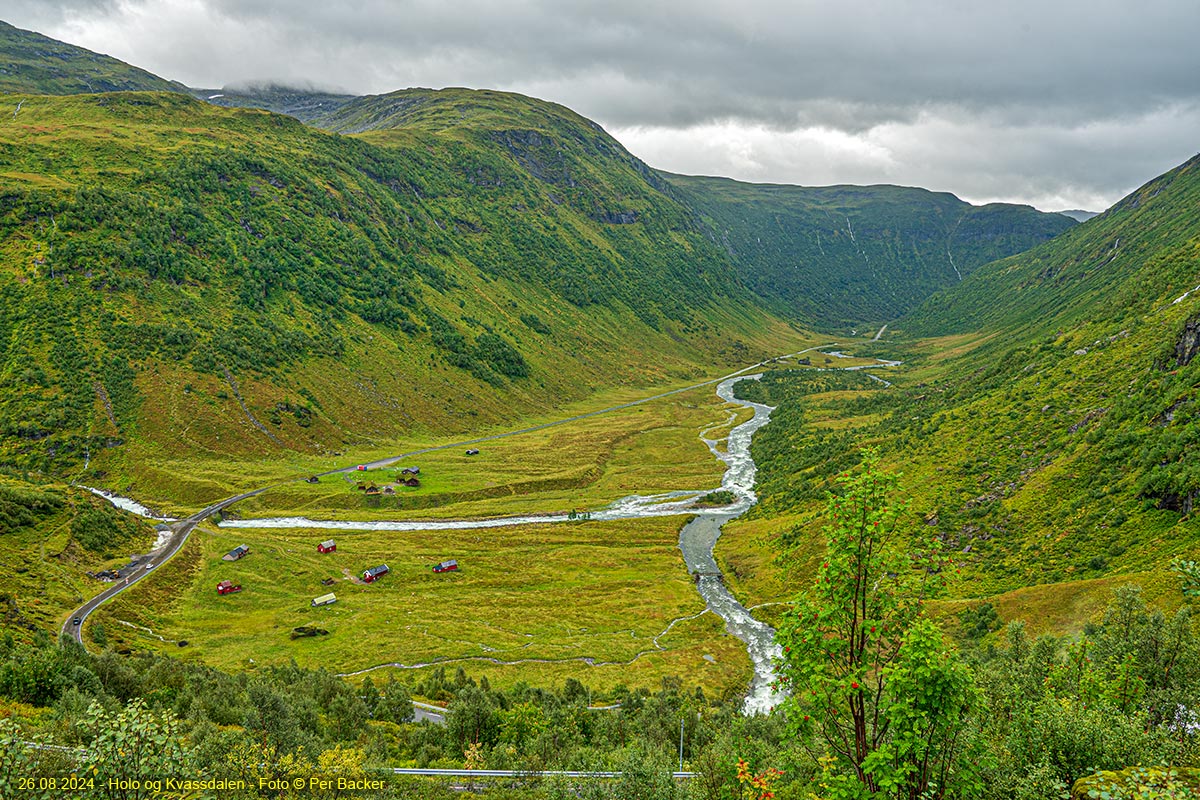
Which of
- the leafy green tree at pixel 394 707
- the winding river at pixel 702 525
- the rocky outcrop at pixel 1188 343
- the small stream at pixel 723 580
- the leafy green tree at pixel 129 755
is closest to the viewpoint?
the leafy green tree at pixel 129 755

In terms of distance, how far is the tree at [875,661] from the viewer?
38.5 ft

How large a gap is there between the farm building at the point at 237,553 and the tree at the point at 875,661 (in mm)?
105299

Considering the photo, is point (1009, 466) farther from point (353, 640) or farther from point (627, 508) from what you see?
point (353, 640)

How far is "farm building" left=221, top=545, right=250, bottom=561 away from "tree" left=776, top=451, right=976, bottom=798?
105 meters

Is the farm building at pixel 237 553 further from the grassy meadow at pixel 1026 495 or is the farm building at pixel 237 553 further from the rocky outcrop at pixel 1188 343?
the rocky outcrop at pixel 1188 343

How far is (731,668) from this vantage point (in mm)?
69875

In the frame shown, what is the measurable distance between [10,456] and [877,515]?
6222 inches

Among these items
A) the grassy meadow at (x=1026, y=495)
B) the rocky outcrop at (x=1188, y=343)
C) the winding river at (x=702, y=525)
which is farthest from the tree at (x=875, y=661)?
the rocky outcrop at (x=1188, y=343)

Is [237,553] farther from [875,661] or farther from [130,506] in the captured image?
[875,661]

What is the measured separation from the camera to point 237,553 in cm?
A: 9475

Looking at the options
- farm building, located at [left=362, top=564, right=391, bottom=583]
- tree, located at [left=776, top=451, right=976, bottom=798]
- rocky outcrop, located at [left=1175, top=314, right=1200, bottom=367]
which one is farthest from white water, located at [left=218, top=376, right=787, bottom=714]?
rocky outcrop, located at [left=1175, top=314, right=1200, bottom=367]

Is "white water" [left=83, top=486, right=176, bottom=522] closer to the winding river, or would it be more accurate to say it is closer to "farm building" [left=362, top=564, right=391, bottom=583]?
the winding river

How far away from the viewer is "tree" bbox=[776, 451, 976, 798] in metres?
11.7

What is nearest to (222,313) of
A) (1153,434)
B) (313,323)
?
(313,323)
